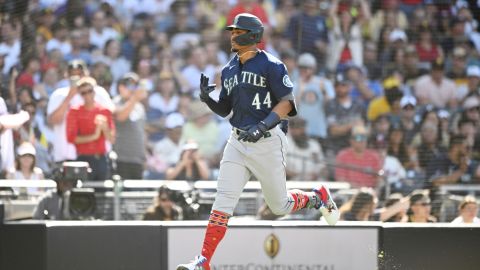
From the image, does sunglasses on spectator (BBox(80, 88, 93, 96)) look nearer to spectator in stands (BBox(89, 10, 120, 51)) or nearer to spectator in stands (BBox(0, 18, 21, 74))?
spectator in stands (BBox(0, 18, 21, 74))

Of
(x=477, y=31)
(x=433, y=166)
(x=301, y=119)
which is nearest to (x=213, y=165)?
(x=301, y=119)

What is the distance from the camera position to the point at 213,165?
474 inches

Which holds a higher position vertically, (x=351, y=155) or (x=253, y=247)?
(x=351, y=155)

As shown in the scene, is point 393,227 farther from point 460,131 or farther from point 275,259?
point 460,131

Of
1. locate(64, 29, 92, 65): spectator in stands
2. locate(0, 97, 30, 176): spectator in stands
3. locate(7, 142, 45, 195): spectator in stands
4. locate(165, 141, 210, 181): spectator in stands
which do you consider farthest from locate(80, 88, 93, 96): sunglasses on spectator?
locate(64, 29, 92, 65): spectator in stands

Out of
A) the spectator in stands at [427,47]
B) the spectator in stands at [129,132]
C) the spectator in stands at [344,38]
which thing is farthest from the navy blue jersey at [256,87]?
the spectator in stands at [427,47]

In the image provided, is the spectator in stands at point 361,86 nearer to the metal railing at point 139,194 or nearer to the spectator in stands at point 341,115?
the spectator in stands at point 341,115

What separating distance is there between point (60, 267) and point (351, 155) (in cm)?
541

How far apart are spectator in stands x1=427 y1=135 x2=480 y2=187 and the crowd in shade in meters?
0.02

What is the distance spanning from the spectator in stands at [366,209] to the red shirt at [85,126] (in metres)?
2.70

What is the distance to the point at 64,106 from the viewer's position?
1058cm

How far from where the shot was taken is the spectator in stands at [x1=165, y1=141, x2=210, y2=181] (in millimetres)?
10969

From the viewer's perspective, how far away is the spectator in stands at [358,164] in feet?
38.3

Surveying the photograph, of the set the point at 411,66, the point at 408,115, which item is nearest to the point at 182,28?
the point at 411,66
